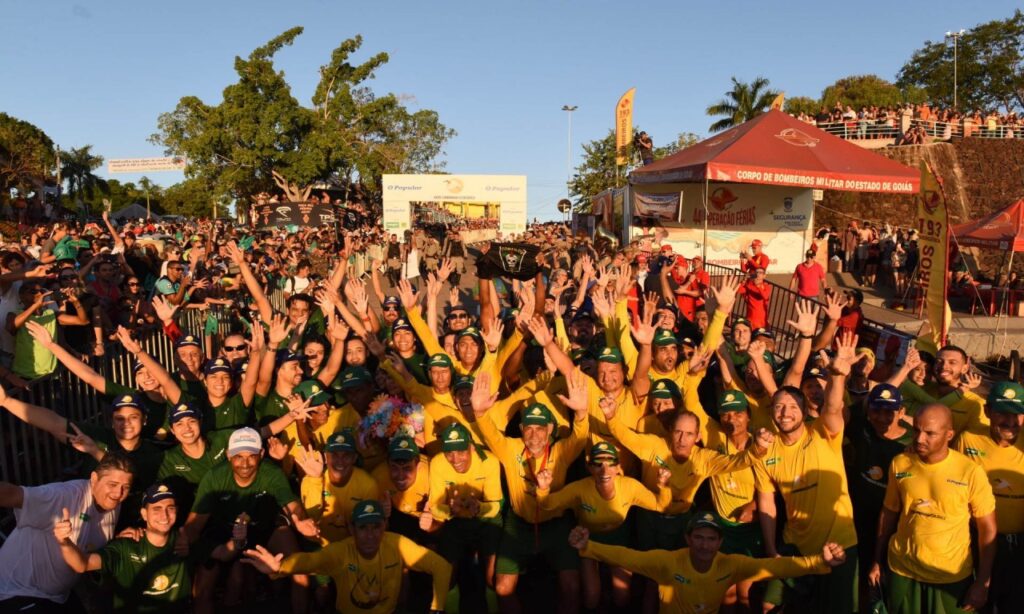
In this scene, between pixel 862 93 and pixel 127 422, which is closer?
pixel 127 422

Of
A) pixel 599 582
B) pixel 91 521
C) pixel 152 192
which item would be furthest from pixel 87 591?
pixel 152 192

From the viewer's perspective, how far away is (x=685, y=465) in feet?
15.9

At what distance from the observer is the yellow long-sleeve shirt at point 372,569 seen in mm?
4293

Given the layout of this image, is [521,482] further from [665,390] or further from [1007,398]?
[1007,398]

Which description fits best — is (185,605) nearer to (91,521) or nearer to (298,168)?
(91,521)

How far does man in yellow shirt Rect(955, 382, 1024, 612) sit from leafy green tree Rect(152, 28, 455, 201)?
34279 mm

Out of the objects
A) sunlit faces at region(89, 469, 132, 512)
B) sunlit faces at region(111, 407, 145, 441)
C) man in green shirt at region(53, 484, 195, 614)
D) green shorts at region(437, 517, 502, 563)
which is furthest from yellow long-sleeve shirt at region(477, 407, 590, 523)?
sunlit faces at region(111, 407, 145, 441)

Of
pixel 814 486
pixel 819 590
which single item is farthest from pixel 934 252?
pixel 819 590

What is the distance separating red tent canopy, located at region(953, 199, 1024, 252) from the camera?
1400 centimetres

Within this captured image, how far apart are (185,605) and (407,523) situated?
1569 millimetres

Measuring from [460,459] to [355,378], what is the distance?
1.40m

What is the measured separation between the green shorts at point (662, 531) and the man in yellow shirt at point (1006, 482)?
1.88 meters

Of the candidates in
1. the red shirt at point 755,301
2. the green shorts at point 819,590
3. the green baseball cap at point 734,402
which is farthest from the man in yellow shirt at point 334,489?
the red shirt at point 755,301

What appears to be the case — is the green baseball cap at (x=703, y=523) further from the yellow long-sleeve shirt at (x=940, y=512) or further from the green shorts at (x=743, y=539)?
the yellow long-sleeve shirt at (x=940, y=512)
